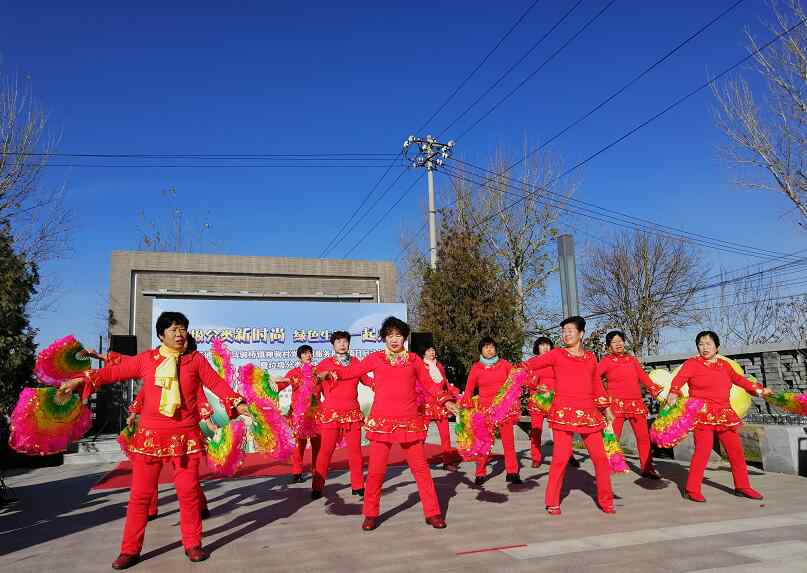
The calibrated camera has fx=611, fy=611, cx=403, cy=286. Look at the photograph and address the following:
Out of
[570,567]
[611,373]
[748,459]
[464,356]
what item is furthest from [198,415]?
[464,356]

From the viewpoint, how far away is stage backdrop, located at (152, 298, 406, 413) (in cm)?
1599

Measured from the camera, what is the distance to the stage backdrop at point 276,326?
52.5 ft

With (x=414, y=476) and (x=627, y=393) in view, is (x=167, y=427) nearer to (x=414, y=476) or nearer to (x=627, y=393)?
(x=414, y=476)

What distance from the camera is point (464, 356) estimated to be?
15.4 metres

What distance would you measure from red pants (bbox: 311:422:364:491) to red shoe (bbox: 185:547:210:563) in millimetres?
2554

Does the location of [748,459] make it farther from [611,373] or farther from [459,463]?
[459,463]

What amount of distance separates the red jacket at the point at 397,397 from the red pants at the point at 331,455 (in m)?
1.67

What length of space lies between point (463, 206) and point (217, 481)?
58.5 ft

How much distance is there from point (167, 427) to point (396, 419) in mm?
1924

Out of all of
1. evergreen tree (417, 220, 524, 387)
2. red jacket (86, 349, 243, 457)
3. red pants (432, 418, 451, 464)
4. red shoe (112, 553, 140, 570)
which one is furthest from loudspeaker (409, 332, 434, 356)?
red shoe (112, 553, 140, 570)

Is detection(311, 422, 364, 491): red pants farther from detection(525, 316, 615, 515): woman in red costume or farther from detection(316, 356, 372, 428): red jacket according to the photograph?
detection(525, 316, 615, 515): woman in red costume

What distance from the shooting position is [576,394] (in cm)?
589

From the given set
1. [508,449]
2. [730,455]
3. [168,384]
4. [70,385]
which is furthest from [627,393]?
[70,385]

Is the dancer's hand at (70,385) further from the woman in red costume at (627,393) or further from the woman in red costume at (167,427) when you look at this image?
the woman in red costume at (627,393)
